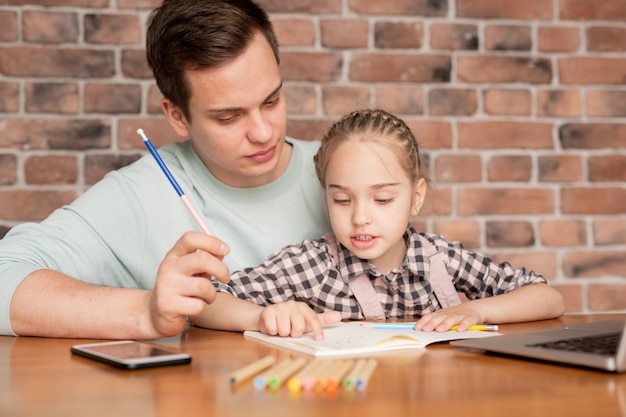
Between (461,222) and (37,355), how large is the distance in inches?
56.9

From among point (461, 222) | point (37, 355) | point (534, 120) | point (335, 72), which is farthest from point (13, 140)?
point (534, 120)

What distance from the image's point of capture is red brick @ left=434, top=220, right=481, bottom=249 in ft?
7.40

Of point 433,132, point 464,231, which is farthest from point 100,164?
point 464,231

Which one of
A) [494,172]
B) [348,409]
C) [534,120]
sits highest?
[534,120]

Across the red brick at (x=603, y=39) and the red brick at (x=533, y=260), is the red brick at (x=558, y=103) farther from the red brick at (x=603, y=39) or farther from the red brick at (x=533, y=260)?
the red brick at (x=533, y=260)

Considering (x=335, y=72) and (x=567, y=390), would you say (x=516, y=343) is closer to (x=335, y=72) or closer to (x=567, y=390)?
(x=567, y=390)

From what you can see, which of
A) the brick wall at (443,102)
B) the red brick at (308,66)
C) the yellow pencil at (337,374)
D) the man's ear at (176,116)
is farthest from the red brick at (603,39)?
the yellow pencil at (337,374)

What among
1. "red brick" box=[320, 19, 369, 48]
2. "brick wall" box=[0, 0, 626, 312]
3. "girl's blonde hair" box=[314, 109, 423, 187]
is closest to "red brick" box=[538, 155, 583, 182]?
"brick wall" box=[0, 0, 626, 312]

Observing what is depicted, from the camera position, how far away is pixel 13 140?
2.07 meters

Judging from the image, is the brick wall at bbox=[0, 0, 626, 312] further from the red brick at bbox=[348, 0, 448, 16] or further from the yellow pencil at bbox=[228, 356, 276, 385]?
the yellow pencil at bbox=[228, 356, 276, 385]

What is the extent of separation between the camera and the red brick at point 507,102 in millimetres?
2275

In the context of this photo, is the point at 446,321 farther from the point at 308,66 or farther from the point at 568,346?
the point at 308,66

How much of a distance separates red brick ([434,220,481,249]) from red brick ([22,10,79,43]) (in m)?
1.18

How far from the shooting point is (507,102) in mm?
2285
